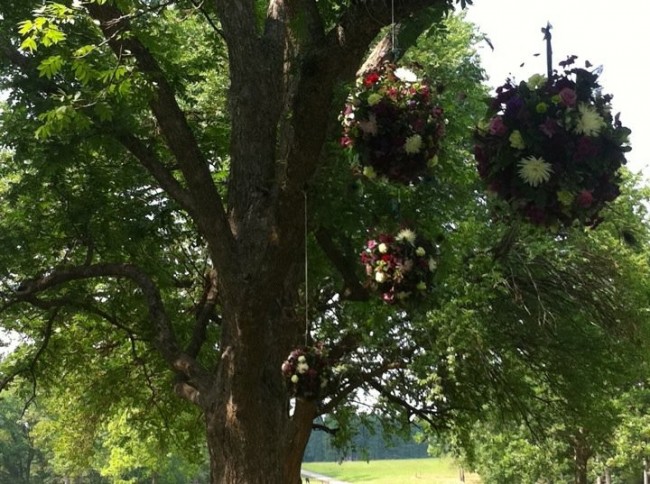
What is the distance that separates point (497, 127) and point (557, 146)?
303 mm

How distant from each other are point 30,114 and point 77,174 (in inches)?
74.1

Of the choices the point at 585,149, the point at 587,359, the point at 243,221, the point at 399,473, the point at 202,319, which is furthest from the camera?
the point at 399,473

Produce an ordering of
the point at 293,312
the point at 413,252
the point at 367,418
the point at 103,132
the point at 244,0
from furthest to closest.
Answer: the point at 367,418 < the point at 293,312 < the point at 103,132 < the point at 244,0 < the point at 413,252

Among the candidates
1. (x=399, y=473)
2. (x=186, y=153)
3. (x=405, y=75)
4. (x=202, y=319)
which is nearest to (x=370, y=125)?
(x=405, y=75)

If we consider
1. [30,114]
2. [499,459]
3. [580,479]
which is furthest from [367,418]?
[499,459]

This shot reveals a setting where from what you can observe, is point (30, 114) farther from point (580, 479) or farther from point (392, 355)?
point (580, 479)

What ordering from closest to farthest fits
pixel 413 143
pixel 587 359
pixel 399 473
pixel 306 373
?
pixel 413 143 → pixel 306 373 → pixel 587 359 → pixel 399 473

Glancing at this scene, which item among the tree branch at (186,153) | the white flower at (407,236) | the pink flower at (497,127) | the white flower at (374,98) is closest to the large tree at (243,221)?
the tree branch at (186,153)

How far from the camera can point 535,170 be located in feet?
10.6

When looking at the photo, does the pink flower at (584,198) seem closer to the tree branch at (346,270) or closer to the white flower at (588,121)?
the white flower at (588,121)

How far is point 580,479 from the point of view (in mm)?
18953

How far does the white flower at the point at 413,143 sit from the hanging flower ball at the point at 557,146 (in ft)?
1.87

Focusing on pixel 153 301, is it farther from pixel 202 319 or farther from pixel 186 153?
pixel 186 153

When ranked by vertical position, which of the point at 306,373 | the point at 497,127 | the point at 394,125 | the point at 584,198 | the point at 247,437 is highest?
the point at 394,125
